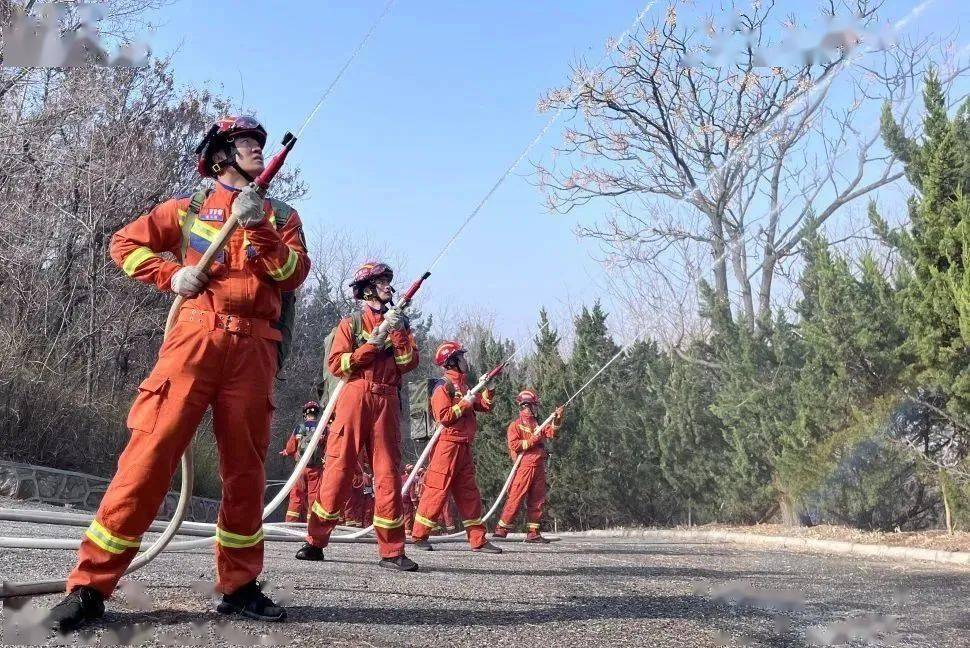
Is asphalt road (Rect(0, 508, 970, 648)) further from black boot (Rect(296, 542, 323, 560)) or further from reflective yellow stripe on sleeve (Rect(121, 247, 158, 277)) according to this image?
reflective yellow stripe on sleeve (Rect(121, 247, 158, 277))

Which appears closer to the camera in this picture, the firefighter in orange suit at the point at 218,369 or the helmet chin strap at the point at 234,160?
the firefighter in orange suit at the point at 218,369

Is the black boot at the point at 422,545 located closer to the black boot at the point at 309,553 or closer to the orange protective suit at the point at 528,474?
the black boot at the point at 309,553

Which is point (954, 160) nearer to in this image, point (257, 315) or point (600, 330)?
point (257, 315)

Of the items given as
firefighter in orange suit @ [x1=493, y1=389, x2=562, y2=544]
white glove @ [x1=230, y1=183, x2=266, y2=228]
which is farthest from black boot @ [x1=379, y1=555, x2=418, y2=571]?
firefighter in orange suit @ [x1=493, y1=389, x2=562, y2=544]

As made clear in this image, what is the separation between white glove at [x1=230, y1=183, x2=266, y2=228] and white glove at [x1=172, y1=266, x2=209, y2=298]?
0.93 ft

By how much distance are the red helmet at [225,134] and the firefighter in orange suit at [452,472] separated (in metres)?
5.76

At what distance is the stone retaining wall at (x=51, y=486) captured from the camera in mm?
12320

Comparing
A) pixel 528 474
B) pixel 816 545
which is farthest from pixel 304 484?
pixel 816 545

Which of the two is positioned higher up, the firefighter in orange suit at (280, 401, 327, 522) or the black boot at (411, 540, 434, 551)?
the firefighter in orange suit at (280, 401, 327, 522)

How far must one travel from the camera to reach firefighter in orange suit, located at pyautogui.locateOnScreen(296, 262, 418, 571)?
7316 mm

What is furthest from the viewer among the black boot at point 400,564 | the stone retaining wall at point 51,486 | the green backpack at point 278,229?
the stone retaining wall at point 51,486

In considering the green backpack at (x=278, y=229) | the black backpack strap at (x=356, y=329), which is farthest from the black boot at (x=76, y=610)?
the black backpack strap at (x=356, y=329)

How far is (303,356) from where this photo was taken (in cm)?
3344

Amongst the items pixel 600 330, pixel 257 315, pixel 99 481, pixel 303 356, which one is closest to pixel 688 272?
pixel 600 330
